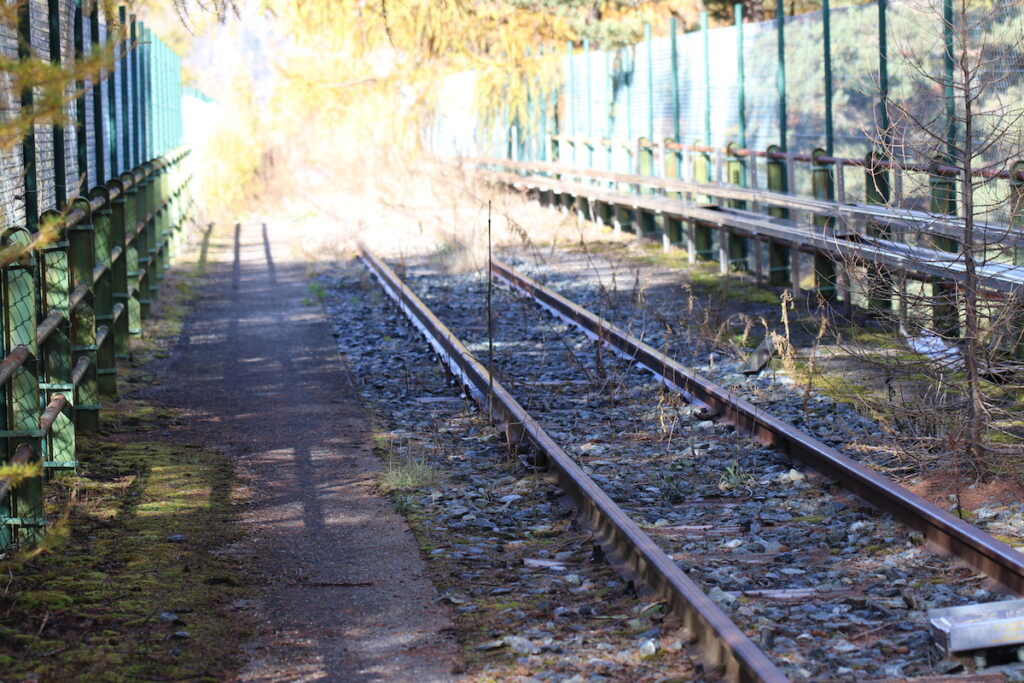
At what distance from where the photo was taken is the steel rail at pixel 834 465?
18.5 ft

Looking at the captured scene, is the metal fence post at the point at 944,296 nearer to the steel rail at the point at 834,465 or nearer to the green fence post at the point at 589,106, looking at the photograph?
the steel rail at the point at 834,465

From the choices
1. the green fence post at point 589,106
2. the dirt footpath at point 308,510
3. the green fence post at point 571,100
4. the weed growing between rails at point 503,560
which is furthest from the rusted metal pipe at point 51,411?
the green fence post at point 571,100

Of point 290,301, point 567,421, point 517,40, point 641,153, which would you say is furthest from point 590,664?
point 517,40

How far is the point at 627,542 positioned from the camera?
6.07 m

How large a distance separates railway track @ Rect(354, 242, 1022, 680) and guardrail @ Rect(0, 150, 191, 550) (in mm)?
2754

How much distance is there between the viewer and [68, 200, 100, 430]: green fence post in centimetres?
905

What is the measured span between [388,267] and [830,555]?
13.5 meters

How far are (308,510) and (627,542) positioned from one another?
2.15 meters

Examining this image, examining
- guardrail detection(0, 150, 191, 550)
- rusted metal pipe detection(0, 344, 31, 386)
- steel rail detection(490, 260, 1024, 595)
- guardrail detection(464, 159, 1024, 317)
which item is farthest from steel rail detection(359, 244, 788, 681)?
rusted metal pipe detection(0, 344, 31, 386)

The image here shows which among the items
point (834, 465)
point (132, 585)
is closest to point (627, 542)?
point (834, 465)

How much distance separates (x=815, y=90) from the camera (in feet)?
68.9

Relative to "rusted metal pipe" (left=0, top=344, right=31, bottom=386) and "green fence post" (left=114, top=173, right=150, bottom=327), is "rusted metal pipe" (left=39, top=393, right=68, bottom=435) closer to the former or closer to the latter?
"rusted metal pipe" (left=0, top=344, right=31, bottom=386)

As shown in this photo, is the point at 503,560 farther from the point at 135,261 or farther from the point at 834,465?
the point at 135,261

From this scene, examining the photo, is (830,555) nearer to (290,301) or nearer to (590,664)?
(590,664)
